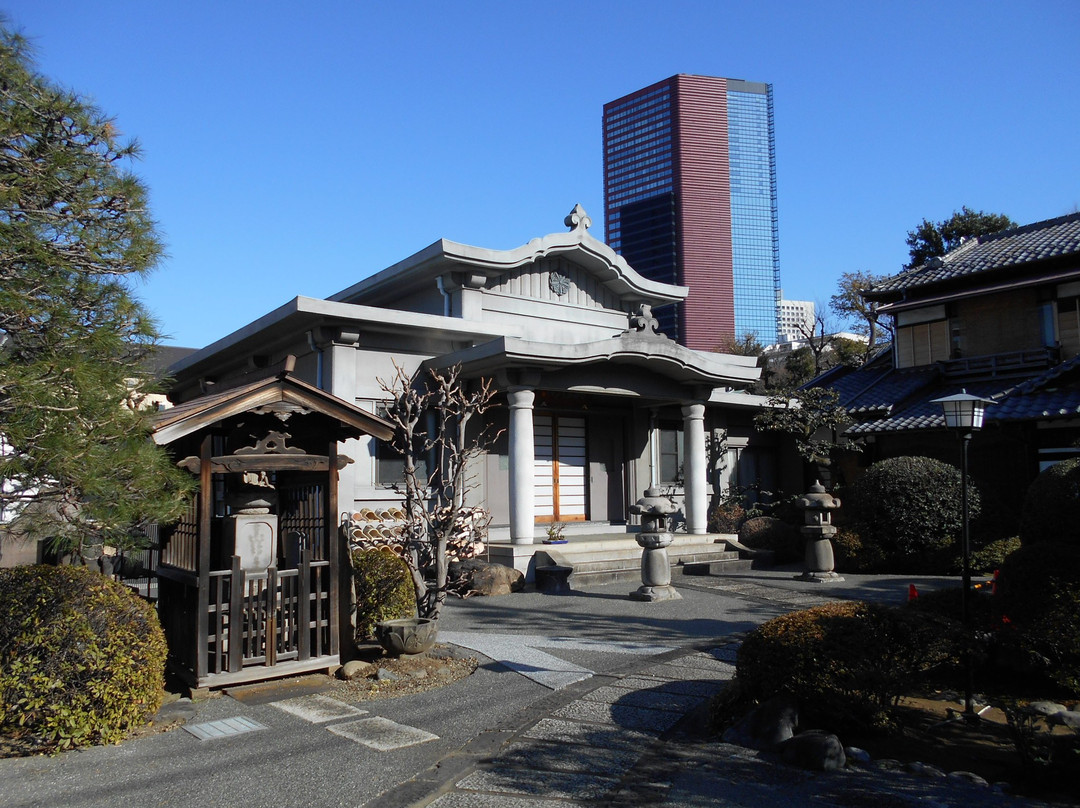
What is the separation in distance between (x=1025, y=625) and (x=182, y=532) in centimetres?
789

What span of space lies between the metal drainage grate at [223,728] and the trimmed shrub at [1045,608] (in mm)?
6185

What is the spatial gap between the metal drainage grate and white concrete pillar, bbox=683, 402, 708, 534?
11094 millimetres

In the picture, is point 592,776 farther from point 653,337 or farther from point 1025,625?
point 653,337

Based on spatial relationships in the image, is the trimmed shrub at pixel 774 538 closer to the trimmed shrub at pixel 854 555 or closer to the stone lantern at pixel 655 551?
the trimmed shrub at pixel 854 555

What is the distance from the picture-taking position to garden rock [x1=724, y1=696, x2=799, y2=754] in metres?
5.44

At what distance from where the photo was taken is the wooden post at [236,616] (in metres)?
6.94

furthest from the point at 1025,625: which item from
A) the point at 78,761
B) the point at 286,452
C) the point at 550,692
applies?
the point at 78,761

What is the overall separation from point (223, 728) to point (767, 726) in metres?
4.14

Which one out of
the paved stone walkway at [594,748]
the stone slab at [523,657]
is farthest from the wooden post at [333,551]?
the paved stone walkway at [594,748]

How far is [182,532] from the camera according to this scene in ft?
→ 25.4

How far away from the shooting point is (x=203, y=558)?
275 inches

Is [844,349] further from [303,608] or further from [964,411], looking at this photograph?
[303,608]

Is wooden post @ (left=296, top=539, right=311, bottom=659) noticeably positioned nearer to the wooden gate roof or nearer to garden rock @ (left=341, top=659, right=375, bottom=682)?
garden rock @ (left=341, top=659, right=375, bottom=682)

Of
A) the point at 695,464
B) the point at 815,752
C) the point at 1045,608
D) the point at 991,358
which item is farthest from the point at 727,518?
the point at 815,752
